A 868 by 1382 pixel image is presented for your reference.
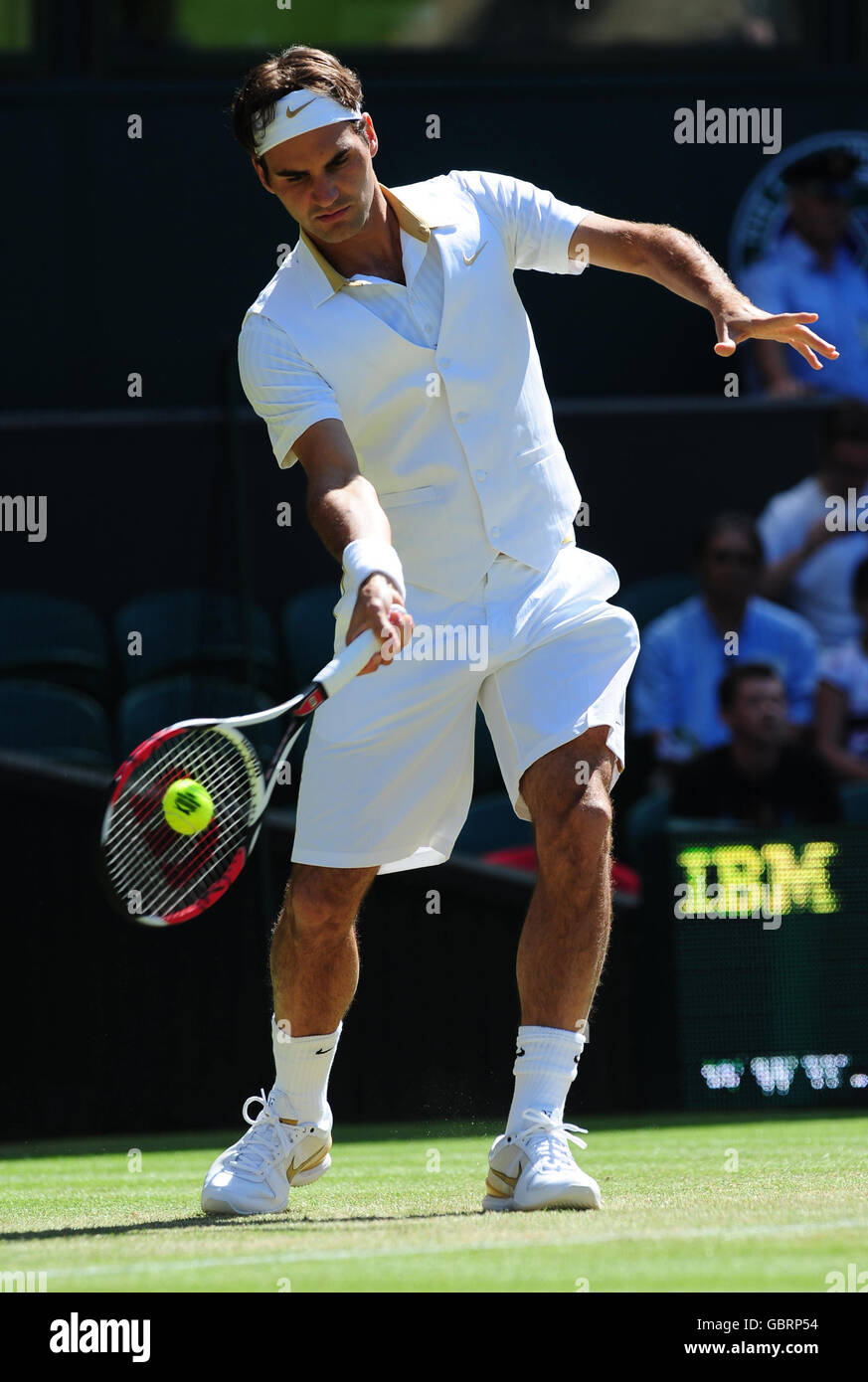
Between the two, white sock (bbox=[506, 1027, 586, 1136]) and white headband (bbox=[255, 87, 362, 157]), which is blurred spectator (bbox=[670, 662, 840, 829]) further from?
white headband (bbox=[255, 87, 362, 157])

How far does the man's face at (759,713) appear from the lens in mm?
7152

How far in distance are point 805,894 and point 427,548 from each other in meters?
2.75

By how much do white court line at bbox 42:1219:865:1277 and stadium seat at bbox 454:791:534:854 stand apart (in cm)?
406

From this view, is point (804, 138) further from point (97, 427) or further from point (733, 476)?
point (97, 427)

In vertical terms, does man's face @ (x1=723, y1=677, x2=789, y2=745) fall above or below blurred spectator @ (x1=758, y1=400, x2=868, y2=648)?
below

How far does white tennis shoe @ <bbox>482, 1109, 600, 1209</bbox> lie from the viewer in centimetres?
373

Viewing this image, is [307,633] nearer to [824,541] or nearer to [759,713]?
[759,713]

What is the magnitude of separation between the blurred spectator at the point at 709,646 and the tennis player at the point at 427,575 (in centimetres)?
349

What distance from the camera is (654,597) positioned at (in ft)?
26.1

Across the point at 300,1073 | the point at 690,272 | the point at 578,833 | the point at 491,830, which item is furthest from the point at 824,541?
the point at 300,1073

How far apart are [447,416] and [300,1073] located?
1222 millimetres

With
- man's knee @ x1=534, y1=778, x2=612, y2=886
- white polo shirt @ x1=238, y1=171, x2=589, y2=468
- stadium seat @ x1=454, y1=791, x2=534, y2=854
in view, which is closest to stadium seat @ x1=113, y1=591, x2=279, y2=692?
stadium seat @ x1=454, y1=791, x2=534, y2=854

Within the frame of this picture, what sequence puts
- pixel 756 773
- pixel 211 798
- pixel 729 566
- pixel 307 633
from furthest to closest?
1. pixel 307 633
2. pixel 729 566
3. pixel 756 773
4. pixel 211 798

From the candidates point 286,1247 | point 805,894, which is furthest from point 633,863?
point 286,1247
